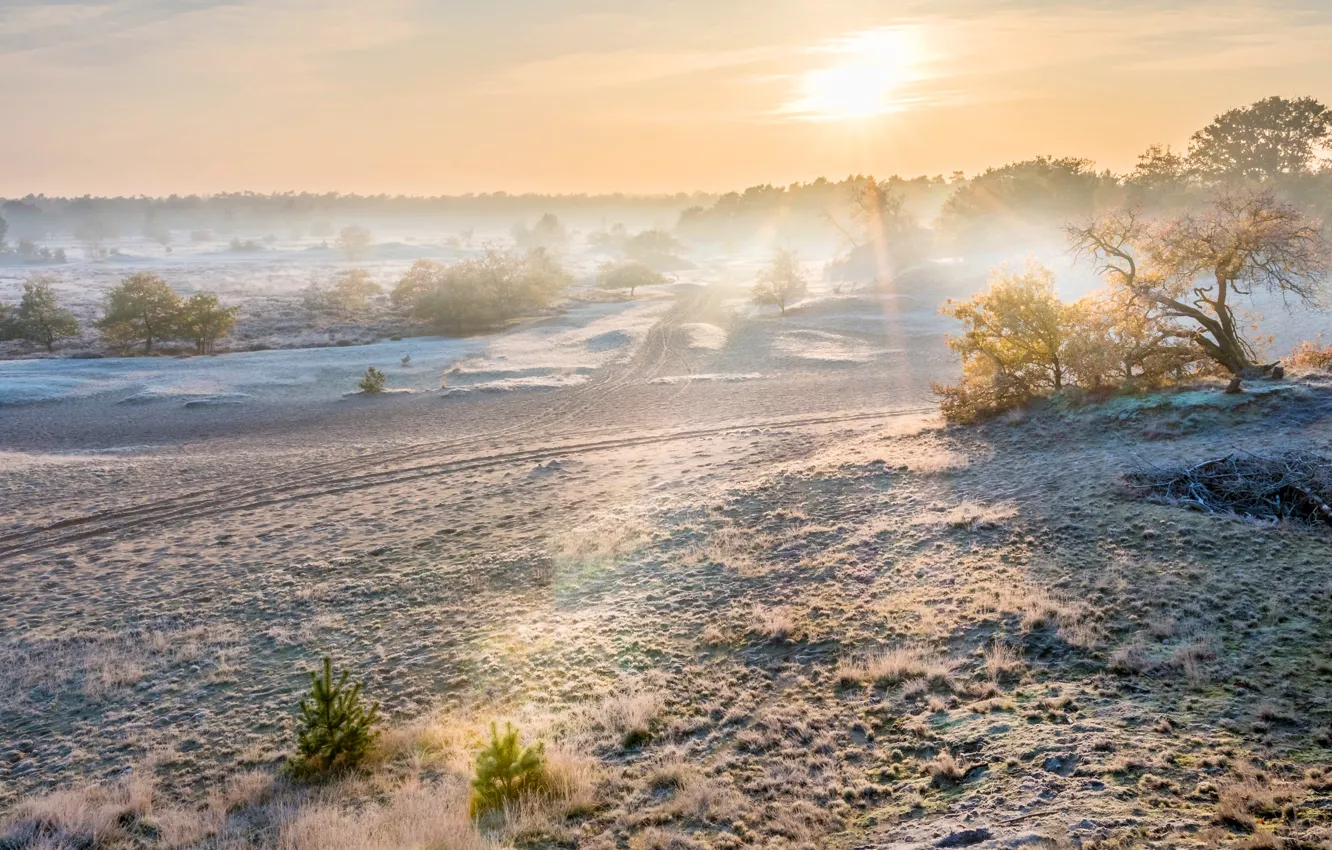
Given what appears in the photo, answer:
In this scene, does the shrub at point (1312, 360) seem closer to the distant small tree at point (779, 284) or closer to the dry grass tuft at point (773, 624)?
the dry grass tuft at point (773, 624)

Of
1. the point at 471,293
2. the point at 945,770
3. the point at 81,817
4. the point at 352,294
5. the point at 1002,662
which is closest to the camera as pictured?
the point at 945,770

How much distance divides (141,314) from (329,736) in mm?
46537

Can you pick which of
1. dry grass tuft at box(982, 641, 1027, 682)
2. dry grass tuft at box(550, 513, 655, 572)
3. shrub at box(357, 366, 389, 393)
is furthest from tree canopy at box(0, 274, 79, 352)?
dry grass tuft at box(982, 641, 1027, 682)

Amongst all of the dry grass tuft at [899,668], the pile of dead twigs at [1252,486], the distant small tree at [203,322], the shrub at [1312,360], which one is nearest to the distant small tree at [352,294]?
the distant small tree at [203,322]

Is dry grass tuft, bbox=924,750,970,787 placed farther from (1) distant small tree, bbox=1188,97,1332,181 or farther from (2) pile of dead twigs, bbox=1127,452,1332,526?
(1) distant small tree, bbox=1188,97,1332,181

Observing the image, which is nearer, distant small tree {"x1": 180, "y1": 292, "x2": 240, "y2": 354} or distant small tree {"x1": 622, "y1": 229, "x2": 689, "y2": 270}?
distant small tree {"x1": 180, "y1": 292, "x2": 240, "y2": 354}

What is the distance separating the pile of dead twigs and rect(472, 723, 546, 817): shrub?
10743 millimetres

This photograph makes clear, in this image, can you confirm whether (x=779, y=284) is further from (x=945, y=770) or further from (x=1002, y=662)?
(x=945, y=770)

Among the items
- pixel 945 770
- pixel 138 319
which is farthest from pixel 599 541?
pixel 138 319

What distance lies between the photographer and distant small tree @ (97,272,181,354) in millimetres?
44656

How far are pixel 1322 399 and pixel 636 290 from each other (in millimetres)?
62678

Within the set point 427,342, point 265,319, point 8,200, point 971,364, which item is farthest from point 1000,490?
point 8,200

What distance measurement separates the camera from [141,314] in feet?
147

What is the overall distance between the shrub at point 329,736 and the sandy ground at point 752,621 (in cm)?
109
